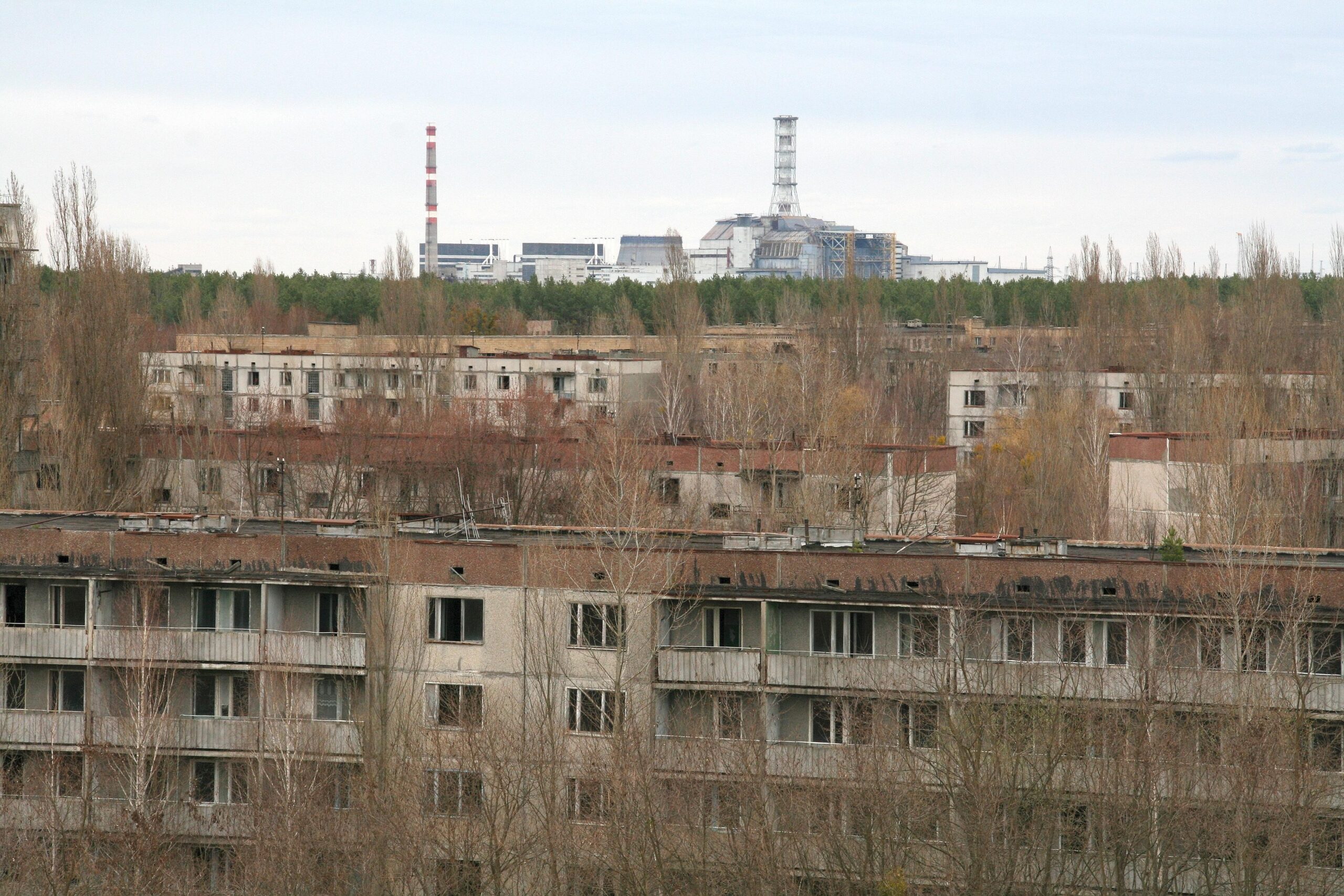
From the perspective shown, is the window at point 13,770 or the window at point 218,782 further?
the window at point 218,782

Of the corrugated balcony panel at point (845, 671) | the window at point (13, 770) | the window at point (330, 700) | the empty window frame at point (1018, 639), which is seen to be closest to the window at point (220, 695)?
the window at point (330, 700)

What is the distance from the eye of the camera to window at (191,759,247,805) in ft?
52.3

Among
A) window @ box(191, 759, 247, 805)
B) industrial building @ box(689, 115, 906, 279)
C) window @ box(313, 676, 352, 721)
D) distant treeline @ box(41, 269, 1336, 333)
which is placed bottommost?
window @ box(191, 759, 247, 805)

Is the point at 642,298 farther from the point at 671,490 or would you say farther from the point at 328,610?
the point at 328,610

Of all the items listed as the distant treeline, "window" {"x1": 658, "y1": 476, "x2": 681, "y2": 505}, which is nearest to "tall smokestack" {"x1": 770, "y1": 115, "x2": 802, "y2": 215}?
the distant treeline

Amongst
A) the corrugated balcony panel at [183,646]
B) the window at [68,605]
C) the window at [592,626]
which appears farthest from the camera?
the window at [68,605]

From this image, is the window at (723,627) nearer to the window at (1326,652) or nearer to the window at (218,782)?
the window at (218,782)

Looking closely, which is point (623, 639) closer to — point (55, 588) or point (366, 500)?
point (55, 588)

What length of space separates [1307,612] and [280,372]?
35844mm

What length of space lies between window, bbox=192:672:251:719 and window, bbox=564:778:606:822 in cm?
373

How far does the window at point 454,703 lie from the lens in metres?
15.6

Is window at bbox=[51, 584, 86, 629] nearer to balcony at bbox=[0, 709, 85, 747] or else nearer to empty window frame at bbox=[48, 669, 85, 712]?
empty window frame at bbox=[48, 669, 85, 712]

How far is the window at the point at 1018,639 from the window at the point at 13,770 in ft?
32.5

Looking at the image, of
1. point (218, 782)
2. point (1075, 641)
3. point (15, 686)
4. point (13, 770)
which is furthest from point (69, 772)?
point (1075, 641)
